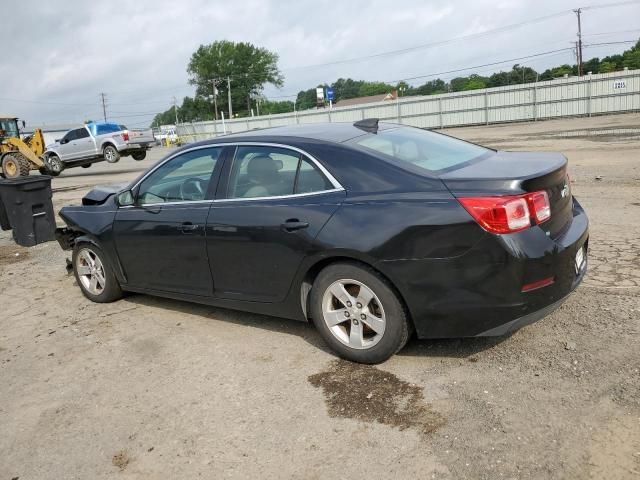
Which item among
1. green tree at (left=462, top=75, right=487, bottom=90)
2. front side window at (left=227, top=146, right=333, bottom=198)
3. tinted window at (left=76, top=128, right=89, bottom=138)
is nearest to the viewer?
front side window at (left=227, top=146, right=333, bottom=198)

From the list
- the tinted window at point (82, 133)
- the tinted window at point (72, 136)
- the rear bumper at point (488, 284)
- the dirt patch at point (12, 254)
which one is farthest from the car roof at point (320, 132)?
the tinted window at point (72, 136)

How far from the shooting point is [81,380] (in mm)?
3926

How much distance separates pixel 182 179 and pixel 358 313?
6.63ft

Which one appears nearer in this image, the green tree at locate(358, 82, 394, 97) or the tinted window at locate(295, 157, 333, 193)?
the tinted window at locate(295, 157, 333, 193)

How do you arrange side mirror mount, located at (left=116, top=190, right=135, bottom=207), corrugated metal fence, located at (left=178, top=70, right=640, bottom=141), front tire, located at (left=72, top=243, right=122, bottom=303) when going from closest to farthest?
1. side mirror mount, located at (left=116, top=190, right=135, bottom=207)
2. front tire, located at (left=72, top=243, right=122, bottom=303)
3. corrugated metal fence, located at (left=178, top=70, right=640, bottom=141)

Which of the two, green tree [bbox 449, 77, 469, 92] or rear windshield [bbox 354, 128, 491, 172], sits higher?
green tree [bbox 449, 77, 469, 92]

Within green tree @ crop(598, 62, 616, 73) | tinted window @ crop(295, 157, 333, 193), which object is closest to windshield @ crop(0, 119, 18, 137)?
tinted window @ crop(295, 157, 333, 193)

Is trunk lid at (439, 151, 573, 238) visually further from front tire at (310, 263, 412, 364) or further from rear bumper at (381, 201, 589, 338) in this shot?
front tire at (310, 263, 412, 364)

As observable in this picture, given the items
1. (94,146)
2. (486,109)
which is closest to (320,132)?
(94,146)

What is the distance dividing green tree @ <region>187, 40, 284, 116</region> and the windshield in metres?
78.3

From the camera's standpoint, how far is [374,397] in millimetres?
3299

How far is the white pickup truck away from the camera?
22.2 meters

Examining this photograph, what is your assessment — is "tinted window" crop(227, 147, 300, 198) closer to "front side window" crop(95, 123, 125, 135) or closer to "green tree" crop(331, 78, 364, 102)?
"front side window" crop(95, 123, 125, 135)

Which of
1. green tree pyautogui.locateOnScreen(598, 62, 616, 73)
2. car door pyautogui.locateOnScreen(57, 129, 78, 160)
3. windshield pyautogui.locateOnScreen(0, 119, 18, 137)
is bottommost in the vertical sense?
car door pyautogui.locateOnScreen(57, 129, 78, 160)
